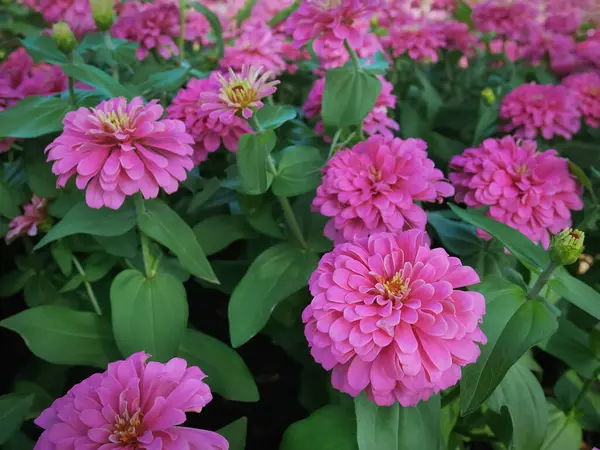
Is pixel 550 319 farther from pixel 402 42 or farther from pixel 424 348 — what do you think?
pixel 402 42

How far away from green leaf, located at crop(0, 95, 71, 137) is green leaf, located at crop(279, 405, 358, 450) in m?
0.53

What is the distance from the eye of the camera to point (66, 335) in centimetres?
78

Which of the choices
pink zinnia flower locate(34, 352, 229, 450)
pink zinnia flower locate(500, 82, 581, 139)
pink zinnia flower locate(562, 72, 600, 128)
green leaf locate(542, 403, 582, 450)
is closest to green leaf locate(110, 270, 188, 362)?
pink zinnia flower locate(34, 352, 229, 450)

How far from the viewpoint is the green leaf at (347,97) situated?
2.76ft

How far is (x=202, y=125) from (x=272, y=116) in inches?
5.1

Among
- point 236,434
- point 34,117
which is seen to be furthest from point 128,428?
point 34,117

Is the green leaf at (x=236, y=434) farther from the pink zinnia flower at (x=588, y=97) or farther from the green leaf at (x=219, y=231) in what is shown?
the pink zinnia flower at (x=588, y=97)

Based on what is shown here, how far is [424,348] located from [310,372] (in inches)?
19.0

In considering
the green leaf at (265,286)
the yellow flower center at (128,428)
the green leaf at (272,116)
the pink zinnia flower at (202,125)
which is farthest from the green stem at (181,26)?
the yellow flower center at (128,428)

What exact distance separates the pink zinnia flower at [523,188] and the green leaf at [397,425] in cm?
29

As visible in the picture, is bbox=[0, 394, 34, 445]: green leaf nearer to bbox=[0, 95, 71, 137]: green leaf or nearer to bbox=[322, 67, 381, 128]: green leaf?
bbox=[0, 95, 71, 137]: green leaf

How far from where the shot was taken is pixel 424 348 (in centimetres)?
48

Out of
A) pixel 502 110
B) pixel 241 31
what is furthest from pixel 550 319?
pixel 241 31

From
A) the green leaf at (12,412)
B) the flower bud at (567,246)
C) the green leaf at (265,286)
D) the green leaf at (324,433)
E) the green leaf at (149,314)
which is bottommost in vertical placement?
the green leaf at (324,433)
